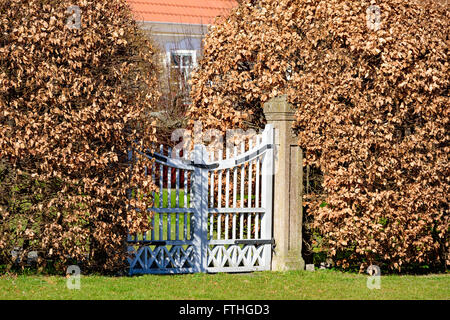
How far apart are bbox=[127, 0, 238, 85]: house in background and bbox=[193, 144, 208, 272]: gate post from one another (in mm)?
10799

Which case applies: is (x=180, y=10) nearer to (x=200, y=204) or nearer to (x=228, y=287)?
(x=200, y=204)

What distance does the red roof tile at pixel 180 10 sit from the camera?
2009 cm

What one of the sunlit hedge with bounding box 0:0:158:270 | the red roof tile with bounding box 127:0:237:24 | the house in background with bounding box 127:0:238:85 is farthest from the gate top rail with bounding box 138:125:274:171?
the red roof tile with bounding box 127:0:237:24

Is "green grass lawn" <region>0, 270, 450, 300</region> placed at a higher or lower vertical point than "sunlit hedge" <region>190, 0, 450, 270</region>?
lower

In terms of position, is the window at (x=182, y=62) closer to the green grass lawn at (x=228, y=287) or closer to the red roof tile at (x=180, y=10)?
the red roof tile at (x=180, y=10)

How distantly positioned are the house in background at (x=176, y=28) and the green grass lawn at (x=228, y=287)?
457 inches

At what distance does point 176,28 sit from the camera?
801 inches

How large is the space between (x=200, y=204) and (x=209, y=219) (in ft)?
0.89

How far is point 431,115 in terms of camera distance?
8.91m

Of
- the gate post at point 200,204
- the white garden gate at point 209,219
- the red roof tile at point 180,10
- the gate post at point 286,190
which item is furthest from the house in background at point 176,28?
the gate post at point 200,204

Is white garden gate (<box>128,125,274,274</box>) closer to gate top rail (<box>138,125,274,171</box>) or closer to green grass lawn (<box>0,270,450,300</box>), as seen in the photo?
gate top rail (<box>138,125,274,171</box>)

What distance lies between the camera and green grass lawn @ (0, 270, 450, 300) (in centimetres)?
739
